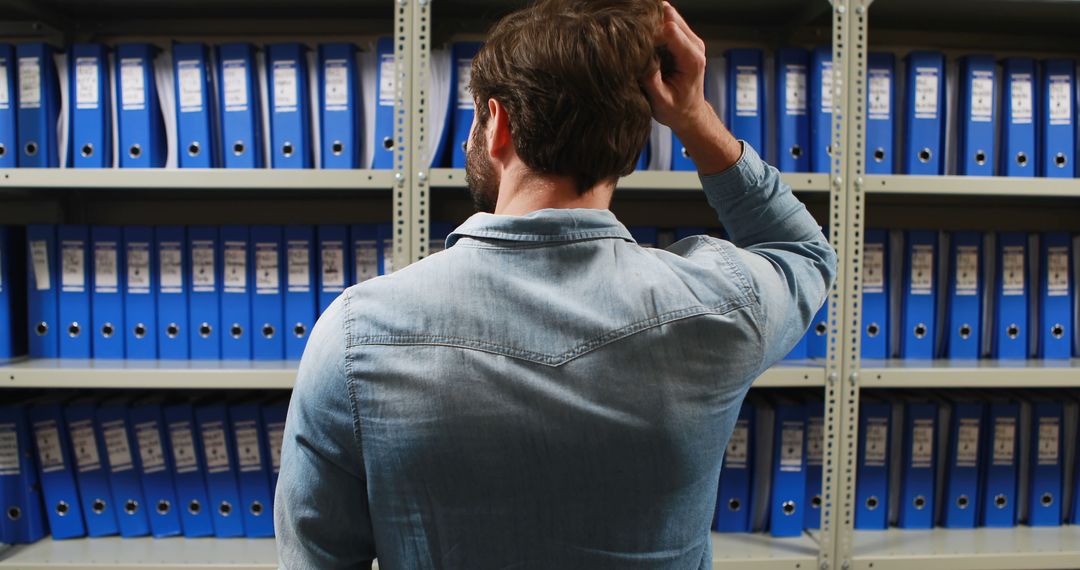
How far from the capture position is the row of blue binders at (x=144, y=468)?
1438 mm

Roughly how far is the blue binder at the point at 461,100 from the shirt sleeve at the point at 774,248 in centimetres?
74

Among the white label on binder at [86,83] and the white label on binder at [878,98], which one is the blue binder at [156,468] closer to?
the white label on binder at [86,83]

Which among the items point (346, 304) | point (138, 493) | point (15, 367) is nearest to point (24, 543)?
point (138, 493)

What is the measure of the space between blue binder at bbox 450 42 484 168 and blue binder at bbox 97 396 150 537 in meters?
0.87

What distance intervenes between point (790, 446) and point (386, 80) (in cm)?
111

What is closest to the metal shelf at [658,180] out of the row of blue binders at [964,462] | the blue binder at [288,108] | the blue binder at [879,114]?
the blue binder at [879,114]

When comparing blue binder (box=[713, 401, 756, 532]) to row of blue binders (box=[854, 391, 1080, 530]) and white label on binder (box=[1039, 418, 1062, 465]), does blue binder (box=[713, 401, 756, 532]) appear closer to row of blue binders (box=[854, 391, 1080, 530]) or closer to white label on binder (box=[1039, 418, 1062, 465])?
row of blue binders (box=[854, 391, 1080, 530])

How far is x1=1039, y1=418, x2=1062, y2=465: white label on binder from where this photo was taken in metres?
1.51

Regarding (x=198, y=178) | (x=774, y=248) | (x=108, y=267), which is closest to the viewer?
(x=774, y=248)

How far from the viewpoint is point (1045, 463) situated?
151 cm

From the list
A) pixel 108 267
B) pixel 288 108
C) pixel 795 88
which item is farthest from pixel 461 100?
pixel 108 267

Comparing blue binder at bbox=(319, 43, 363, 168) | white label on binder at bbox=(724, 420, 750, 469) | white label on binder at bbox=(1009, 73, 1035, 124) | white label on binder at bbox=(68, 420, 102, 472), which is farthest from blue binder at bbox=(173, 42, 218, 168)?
white label on binder at bbox=(1009, 73, 1035, 124)

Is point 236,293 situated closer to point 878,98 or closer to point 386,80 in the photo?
point 386,80

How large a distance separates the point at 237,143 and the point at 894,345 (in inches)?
56.1
